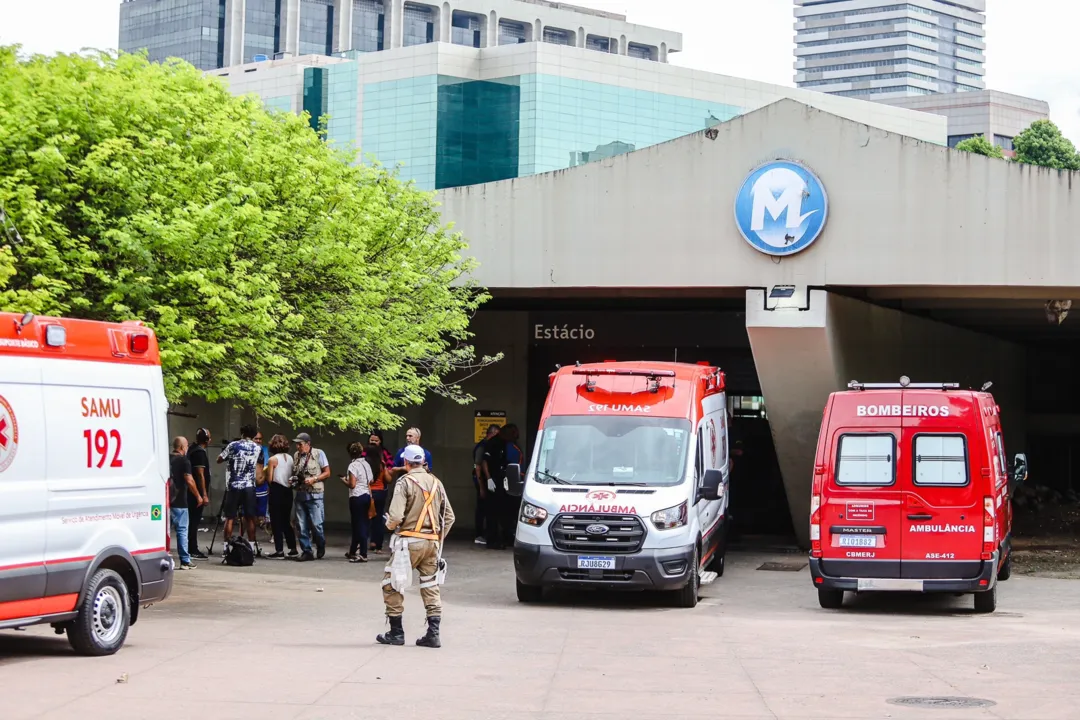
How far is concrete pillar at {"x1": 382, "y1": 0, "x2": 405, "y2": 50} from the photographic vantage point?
137875mm

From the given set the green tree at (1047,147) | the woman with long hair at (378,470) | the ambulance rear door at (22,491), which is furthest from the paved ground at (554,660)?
the green tree at (1047,147)

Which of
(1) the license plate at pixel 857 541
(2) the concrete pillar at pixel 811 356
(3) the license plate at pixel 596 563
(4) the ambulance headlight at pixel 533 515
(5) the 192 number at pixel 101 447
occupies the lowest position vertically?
(3) the license plate at pixel 596 563

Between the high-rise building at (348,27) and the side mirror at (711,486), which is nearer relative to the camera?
the side mirror at (711,486)

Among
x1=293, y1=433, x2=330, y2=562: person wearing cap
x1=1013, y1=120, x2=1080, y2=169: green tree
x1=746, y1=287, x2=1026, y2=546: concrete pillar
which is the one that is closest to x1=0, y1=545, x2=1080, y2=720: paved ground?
x1=293, y1=433, x2=330, y2=562: person wearing cap

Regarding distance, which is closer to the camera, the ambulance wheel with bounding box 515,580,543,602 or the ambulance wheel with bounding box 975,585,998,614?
the ambulance wheel with bounding box 975,585,998,614

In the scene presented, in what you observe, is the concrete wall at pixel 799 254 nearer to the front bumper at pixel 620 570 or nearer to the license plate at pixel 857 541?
the license plate at pixel 857 541

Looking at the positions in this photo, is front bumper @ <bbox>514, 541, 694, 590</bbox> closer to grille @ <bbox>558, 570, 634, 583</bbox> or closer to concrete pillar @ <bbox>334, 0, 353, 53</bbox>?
grille @ <bbox>558, 570, 634, 583</bbox>

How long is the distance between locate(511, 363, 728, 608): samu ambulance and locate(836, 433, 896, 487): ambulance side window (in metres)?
1.42

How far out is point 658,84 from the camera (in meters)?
85.9

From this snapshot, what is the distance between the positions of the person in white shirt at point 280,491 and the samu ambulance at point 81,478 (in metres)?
8.41

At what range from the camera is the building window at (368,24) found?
14000 cm

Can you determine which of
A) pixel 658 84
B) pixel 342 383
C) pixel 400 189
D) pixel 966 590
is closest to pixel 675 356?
pixel 400 189

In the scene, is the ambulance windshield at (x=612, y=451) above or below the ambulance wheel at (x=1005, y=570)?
above

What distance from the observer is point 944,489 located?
16078 millimetres
